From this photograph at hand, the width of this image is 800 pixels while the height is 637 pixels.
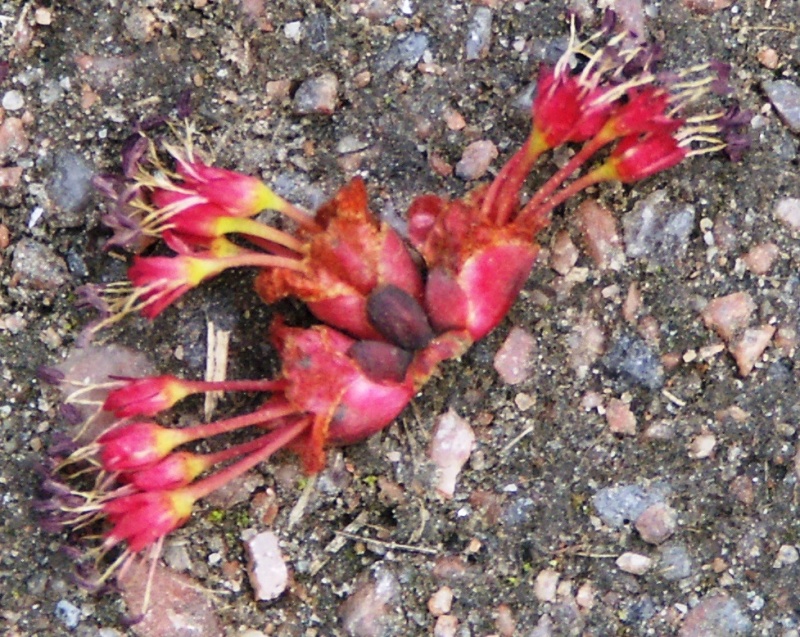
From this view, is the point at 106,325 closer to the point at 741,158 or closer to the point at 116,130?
the point at 116,130

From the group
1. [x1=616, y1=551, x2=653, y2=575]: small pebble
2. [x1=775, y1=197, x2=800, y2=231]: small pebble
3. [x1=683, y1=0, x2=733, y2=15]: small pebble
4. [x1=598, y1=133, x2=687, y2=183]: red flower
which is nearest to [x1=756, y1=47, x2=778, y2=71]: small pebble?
[x1=683, y1=0, x2=733, y2=15]: small pebble

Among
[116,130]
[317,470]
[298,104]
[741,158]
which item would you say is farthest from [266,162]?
[741,158]

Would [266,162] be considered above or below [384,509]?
above

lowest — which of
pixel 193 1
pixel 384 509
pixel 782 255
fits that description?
pixel 384 509

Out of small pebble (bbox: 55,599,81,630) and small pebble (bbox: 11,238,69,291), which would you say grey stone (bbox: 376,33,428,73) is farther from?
small pebble (bbox: 55,599,81,630)

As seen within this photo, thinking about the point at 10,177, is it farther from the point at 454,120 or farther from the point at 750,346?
the point at 750,346

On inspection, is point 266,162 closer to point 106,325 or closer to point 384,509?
point 106,325

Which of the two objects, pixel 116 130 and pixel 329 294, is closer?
pixel 329 294

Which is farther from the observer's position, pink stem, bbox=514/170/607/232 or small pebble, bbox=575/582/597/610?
small pebble, bbox=575/582/597/610
